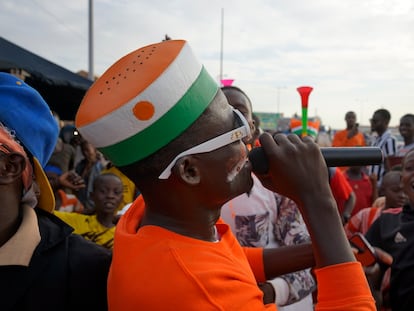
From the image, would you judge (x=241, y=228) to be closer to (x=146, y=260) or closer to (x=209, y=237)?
(x=209, y=237)

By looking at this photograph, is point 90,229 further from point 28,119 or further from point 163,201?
point 163,201

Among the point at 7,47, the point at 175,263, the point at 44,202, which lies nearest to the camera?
the point at 175,263

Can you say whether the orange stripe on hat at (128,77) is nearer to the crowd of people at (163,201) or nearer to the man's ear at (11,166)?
the crowd of people at (163,201)

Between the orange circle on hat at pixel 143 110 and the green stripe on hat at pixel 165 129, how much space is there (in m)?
0.03

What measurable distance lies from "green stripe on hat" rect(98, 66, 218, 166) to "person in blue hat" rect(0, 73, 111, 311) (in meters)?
0.38

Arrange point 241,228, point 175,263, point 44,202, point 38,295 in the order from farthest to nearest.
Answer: point 241,228, point 44,202, point 38,295, point 175,263

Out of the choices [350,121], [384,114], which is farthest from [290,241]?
[350,121]

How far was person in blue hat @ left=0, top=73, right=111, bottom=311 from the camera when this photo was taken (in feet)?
4.08

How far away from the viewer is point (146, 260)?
1.00 meters

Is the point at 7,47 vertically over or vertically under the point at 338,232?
over

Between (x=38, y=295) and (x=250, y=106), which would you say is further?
(x=250, y=106)

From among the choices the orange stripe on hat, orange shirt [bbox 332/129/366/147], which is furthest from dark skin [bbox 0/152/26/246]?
orange shirt [bbox 332/129/366/147]

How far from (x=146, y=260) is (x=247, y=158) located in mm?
394

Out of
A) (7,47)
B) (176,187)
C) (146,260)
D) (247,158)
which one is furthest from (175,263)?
(7,47)
